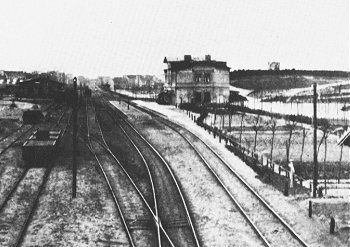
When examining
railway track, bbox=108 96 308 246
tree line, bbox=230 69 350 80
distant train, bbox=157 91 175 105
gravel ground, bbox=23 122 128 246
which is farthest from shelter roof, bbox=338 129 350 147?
tree line, bbox=230 69 350 80

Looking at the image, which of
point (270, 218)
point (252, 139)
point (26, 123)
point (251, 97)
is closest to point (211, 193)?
point (270, 218)

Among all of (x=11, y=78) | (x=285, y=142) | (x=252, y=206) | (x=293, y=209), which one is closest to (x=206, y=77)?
(x=285, y=142)

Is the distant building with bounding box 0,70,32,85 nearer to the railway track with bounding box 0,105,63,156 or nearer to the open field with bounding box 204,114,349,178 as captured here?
the railway track with bounding box 0,105,63,156

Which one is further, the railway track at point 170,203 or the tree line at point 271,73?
the tree line at point 271,73

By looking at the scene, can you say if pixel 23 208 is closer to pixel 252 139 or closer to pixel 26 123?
pixel 252 139

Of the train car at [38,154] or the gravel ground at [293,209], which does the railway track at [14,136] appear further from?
the gravel ground at [293,209]

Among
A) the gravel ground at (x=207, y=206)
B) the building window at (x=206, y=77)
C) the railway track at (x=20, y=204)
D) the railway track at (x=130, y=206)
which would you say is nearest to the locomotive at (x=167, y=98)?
the building window at (x=206, y=77)
